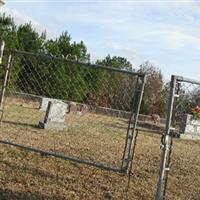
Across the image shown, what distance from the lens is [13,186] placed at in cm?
623

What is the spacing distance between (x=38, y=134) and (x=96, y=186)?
5.57 m

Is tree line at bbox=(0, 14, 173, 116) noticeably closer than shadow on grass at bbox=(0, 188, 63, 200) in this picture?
No

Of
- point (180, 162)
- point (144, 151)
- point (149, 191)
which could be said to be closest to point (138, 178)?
point (149, 191)

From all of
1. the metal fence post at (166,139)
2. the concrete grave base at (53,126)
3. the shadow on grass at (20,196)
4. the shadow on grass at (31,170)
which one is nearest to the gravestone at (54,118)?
the concrete grave base at (53,126)

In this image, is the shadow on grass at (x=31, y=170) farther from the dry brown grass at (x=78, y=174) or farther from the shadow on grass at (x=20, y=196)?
the shadow on grass at (x=20, y=196)

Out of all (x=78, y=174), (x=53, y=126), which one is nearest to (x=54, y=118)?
(x=53, y=126)

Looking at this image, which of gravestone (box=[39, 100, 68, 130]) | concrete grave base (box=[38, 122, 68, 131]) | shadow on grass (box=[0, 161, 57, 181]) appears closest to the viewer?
shadow on grass (box=[0, 161, 57, 181])

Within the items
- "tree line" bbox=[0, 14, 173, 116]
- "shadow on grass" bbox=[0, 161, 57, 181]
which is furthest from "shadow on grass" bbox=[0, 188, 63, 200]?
"tree line" bbox=[0, 14, 173, 116]

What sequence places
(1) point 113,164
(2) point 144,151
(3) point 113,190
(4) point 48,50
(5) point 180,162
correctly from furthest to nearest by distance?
1. (4) point 48,50
2. (2) point 144,151
3. (5) point 180,162
4. (1) point 113,164
5. (3) point 113,190

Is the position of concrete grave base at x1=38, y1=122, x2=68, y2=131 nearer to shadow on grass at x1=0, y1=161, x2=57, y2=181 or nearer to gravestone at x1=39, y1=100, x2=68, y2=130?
gravestone at x1=39, y1=100, x2=68, y2=130

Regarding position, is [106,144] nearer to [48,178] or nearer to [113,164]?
[113,164]

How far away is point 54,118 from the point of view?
14.4 meters

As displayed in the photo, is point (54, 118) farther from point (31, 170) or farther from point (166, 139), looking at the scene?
point (166, 139)

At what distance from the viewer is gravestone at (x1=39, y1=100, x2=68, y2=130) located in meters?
14.0
